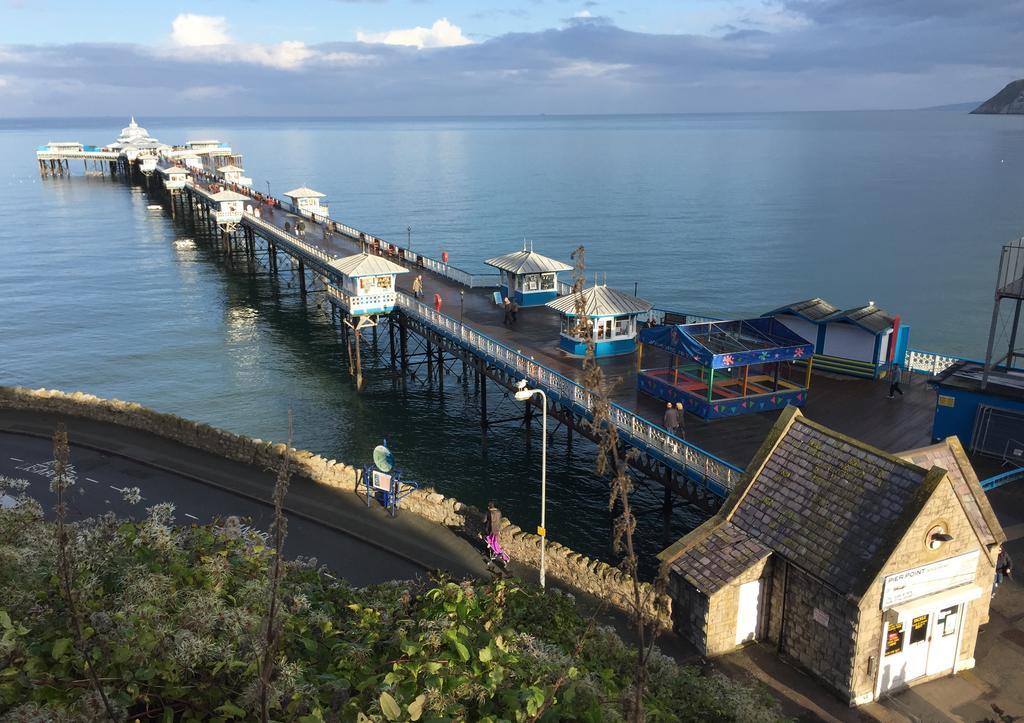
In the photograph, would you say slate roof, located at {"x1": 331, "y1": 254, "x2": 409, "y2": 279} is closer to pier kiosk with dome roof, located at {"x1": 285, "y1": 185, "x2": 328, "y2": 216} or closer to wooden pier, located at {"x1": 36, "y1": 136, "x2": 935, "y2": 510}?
wooden pier, located at {"x1": 36, "y1": 136, "x2": 935, "y2": 510}

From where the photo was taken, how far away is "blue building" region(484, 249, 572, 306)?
41.2 metres

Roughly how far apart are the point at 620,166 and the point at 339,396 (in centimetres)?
15728

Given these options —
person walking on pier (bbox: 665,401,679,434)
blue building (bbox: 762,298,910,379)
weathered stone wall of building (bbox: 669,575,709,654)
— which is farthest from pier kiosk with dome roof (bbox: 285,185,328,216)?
weathered stone wall of building (bbox: 669,575,709,654)

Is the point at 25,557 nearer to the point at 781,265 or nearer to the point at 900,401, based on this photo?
the point at 900,401

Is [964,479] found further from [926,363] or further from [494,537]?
[926,363]

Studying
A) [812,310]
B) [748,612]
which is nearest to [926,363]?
[812,310]

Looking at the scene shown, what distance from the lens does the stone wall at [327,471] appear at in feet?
63.7

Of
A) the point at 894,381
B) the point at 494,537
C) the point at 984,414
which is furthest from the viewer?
the point at 894,381

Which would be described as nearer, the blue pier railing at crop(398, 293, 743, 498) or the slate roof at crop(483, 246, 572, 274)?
the blue pier railing at crop(398, 293, 743, 498)

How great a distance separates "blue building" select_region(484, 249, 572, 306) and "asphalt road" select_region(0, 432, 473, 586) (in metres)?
19.6

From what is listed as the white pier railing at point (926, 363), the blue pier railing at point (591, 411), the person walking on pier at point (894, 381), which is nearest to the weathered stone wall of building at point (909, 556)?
the blue pier railing at point (591, 411)

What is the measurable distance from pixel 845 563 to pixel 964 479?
395 centimetres

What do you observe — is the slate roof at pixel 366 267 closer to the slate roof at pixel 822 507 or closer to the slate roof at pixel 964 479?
the slate roof at pixel 822 507

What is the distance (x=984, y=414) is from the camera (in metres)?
22.9
